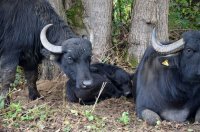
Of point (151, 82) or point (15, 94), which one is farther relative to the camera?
point (15, 94)

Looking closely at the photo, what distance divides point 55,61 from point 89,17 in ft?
7.56

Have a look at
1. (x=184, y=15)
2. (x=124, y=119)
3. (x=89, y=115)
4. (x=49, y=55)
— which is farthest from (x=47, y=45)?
(x=184, y=15)

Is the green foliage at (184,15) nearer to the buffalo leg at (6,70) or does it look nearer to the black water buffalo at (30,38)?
the black water buffalo at (30,38)

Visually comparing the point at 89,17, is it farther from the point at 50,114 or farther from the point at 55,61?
the point at 50,114

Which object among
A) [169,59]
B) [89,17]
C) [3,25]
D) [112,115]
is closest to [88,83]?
[112,115]

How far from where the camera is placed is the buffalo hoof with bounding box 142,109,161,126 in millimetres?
7148

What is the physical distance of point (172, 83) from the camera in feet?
24.2

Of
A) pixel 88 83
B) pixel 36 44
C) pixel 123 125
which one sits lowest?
→ pixel 123 125

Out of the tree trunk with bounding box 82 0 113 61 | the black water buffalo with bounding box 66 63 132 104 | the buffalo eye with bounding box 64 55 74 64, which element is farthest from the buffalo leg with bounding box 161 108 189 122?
the tree trunk with bounding box 82 0 113 61

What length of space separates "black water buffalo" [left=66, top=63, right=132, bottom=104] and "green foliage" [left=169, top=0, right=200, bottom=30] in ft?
12.9

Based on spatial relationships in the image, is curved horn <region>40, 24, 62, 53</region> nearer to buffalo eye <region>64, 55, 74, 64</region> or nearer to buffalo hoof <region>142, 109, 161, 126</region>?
buffalo eye <region>64, 55, 74, 64</region>

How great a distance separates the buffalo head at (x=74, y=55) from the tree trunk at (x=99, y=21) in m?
→ 2.07

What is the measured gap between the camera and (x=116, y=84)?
8.95 metres

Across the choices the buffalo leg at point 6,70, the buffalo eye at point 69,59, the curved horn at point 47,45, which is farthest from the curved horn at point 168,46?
the buffalo leg at point 6,70
